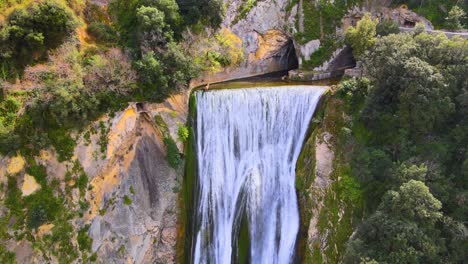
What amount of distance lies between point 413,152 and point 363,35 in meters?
9.15

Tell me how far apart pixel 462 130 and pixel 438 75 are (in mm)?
2646

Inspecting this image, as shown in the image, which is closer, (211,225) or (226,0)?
(211,225)

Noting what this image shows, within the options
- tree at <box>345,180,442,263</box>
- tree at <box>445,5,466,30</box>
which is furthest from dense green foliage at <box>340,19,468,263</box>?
tree at <box>445,5,466,30</box>

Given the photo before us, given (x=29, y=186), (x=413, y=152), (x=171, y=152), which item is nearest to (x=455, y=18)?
(x=413, y=152)

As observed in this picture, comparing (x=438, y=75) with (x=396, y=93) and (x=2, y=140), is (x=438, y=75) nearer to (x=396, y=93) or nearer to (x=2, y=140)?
(x=396, y=93)

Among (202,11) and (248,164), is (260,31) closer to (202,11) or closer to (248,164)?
(202,11)

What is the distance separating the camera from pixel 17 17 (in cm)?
1485

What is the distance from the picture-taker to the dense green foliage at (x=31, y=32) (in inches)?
586

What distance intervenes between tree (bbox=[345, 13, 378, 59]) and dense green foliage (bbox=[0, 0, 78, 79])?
16.1 metres

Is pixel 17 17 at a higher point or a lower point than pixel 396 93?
higher

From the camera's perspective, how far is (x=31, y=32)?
15.2m

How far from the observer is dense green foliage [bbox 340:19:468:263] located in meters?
13.3

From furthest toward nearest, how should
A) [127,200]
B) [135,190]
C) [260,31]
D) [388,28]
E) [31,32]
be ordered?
[260,31] → [388,28] → [135,190] → [127,200] → [31,32]

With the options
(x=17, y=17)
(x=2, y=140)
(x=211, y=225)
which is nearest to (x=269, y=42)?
(x=211, y=225)
